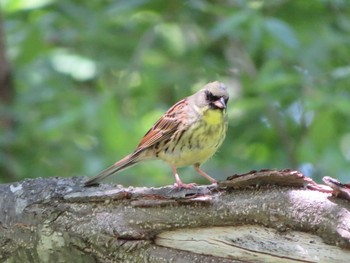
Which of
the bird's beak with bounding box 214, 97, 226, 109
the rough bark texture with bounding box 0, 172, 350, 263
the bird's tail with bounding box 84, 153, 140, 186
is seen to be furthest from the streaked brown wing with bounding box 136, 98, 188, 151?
the rough bark texture with bounding box 0, 172, 350, 263

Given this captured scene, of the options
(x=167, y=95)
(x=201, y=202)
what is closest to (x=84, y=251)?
(x=201, y=202)

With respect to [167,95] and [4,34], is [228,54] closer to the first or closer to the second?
[167,95]

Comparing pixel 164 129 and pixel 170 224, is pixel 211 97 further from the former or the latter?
pixel 170 224

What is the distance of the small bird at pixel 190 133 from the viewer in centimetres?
538

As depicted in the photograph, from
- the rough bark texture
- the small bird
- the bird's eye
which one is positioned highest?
the bird's eye

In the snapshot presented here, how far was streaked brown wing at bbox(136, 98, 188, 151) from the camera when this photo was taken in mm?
5566

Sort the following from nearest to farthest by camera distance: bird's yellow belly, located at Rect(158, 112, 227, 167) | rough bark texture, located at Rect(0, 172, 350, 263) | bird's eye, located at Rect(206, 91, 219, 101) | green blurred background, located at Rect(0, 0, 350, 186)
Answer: rough bark texture, located at Rect(0, 172, 350, 263) → bird's yellow belly, located at Rect(158, 112, 227, 167) → bird's eye, located at Rect(206, 91, 219, 101) → green blurred background, located at Rect(0, 0, 350, 186)

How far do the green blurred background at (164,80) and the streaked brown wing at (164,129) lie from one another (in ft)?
5.42

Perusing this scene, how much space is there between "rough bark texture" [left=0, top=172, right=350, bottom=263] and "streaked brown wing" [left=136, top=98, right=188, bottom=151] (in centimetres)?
122

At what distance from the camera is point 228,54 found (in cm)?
944

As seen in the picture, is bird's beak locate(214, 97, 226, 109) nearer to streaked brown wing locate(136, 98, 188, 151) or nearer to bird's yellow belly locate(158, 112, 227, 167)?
bird's yellow belly locate(158, 112, 227, 167)

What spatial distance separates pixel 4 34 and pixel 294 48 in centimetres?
283

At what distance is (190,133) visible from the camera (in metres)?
5.47

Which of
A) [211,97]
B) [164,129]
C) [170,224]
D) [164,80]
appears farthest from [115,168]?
[164,80]
